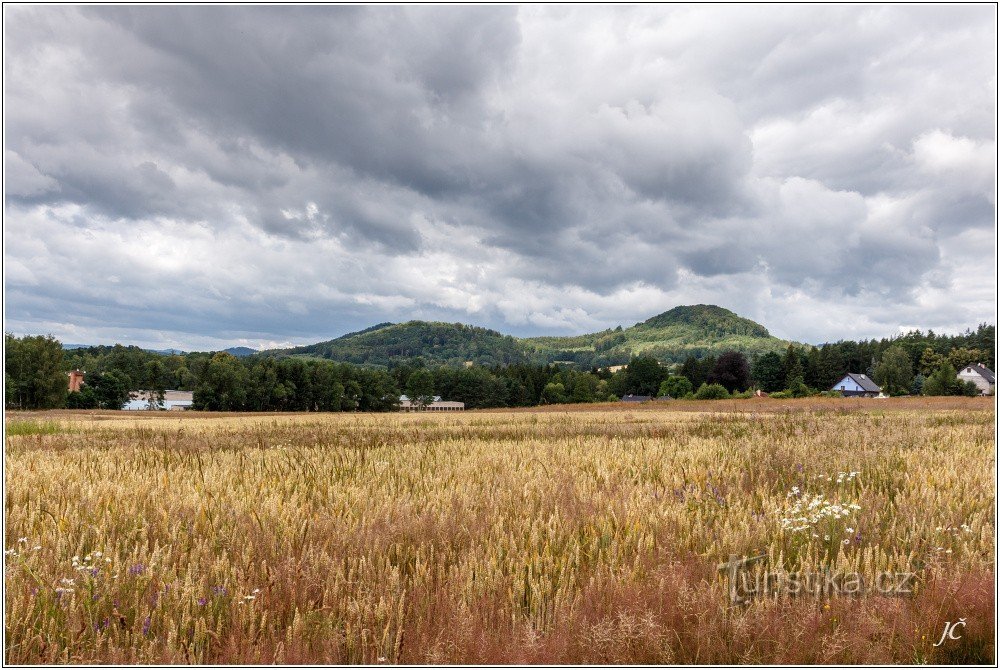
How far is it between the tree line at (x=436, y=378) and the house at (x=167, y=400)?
295cm

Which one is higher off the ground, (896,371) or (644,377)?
(896,371)

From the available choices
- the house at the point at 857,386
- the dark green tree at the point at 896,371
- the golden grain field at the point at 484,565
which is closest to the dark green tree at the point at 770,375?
the house at the point at 857,386

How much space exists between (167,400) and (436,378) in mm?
78719

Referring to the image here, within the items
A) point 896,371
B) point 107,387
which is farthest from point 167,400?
point 896,371

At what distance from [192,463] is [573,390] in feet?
541

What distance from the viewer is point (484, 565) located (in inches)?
134

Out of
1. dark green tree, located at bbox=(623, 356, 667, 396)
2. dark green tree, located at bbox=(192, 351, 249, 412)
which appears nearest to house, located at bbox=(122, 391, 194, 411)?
dark green tree, located at bbox=(192, 351, 249, 412)

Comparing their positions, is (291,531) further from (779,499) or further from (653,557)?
(779,499)

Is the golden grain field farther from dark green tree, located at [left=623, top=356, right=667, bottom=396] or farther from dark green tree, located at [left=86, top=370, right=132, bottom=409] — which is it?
dark green tree, located at [left=623, top=356, right=667, bottom=396]

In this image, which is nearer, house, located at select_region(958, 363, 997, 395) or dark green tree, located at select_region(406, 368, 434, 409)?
house, located at select_region(958, 363, 997, 395)

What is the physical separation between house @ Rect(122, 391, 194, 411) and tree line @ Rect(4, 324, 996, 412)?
2.95 meters

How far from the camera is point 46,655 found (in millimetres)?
2541

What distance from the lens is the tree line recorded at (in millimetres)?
96562

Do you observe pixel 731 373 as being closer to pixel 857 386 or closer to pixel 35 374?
pixel 857 386
